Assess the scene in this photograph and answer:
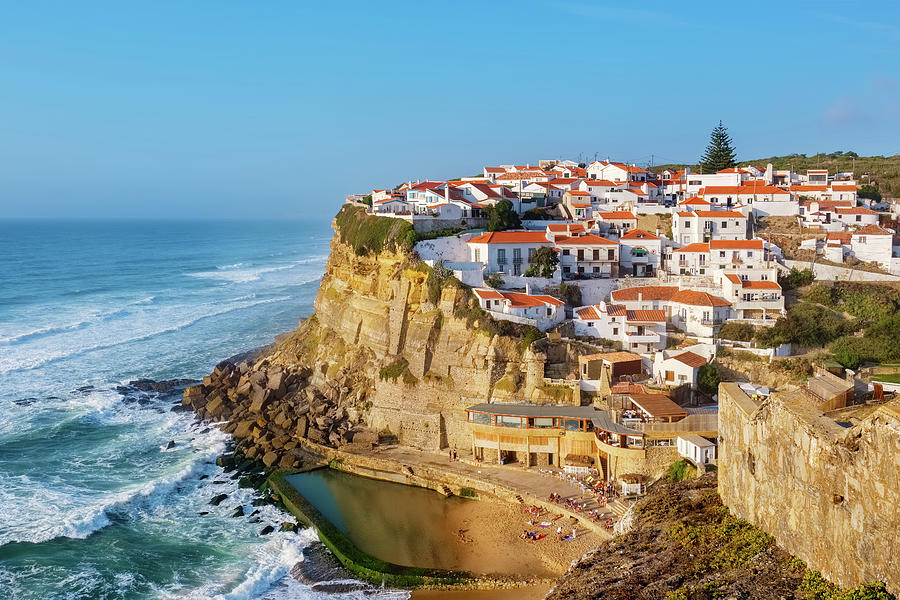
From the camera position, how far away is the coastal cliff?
3250cm

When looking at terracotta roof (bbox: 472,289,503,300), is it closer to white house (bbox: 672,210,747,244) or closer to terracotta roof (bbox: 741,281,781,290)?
terracotta roof (bbox: 741,281,781,290)

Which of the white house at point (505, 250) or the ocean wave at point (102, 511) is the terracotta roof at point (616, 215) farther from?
the ocean wave at point (102, 511)

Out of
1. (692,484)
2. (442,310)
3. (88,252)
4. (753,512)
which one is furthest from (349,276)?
(88,252)

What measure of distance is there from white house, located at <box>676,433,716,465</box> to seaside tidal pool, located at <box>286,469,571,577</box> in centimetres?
583

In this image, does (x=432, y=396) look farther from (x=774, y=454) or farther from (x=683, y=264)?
(x=774, y=454)

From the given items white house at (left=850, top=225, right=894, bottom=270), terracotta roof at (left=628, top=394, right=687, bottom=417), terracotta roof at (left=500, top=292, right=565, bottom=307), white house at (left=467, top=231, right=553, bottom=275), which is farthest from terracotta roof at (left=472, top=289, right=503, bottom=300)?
white house at (left=850, top=225, right=894, bottom=270)

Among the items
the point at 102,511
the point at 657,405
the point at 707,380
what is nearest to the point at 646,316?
the point at 707,380

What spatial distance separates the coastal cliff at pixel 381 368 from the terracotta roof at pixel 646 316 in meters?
3.95

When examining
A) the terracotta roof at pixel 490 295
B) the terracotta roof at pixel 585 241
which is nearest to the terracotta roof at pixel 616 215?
the terracotta roof at pixel 585 241

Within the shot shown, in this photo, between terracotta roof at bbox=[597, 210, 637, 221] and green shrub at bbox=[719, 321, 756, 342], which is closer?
green shrub at bbox=[719, 321, 756, 342]

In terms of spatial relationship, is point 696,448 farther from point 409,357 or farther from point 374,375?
point 374,375

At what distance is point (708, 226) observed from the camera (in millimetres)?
42062

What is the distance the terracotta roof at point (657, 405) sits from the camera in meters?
27.0

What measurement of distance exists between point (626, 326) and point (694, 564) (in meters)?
20.9
